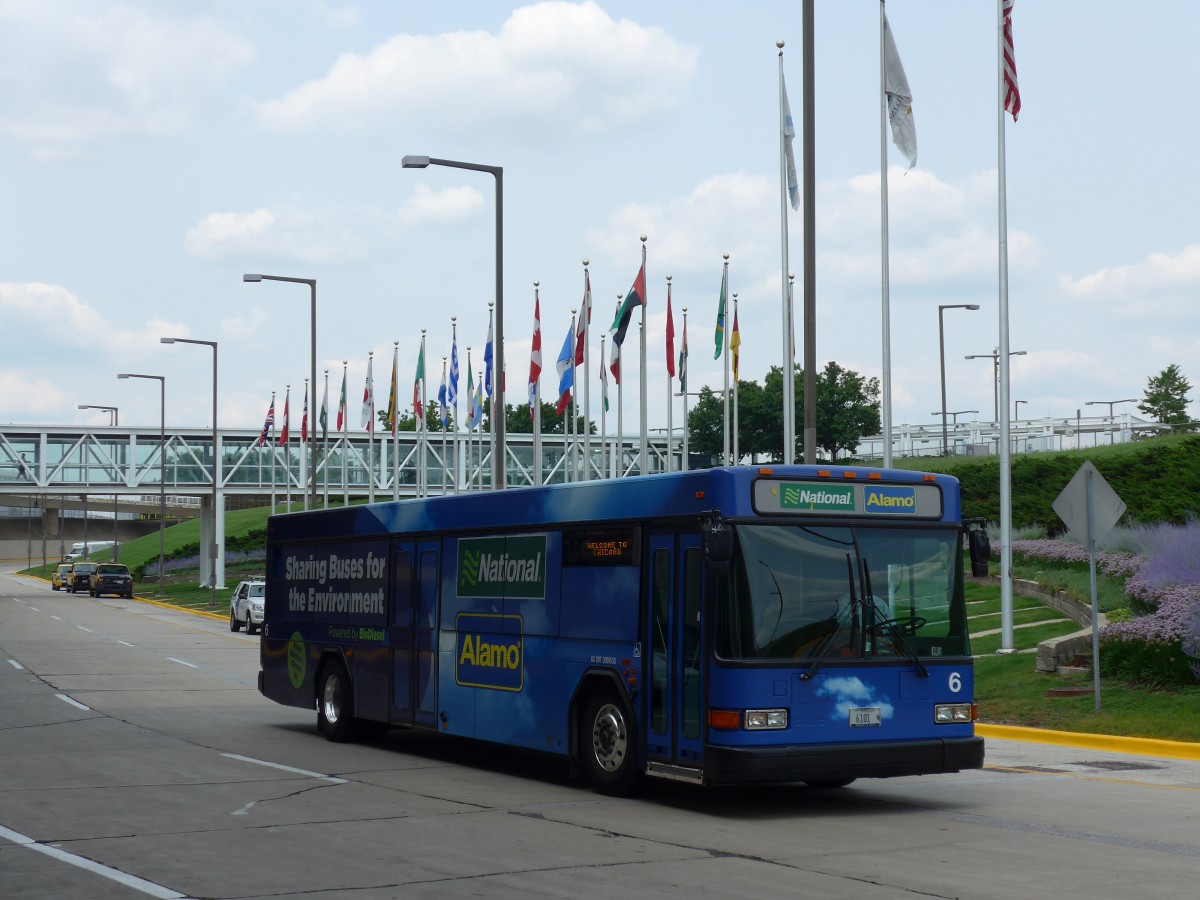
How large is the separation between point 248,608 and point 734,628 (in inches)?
1489

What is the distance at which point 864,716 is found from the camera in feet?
40.0

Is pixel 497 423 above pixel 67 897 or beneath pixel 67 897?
above

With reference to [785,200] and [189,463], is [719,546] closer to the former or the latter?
[785,200]

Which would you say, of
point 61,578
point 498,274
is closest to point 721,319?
point 498,274

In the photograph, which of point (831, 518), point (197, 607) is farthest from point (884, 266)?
point (197, 607)

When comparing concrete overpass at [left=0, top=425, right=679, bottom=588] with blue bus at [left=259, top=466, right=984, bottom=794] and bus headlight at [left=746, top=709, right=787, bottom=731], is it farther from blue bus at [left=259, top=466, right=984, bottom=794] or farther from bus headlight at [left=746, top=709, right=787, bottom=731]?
bus headlight at [left=746, top=709, right=787, bottom=731]

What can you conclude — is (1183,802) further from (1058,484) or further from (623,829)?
(1058,484)

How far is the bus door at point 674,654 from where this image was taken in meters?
12.1

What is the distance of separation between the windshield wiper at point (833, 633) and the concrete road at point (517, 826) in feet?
3.98

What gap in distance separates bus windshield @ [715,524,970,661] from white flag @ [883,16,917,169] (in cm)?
1631

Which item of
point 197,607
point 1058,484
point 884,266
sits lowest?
point 197,607

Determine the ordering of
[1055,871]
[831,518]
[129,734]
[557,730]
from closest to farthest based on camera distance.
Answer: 1. [1055,871]
2. [831,518]
3. [557,730]
4. [129,734]

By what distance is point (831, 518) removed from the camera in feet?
40.5

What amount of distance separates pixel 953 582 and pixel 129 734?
11.2 m
